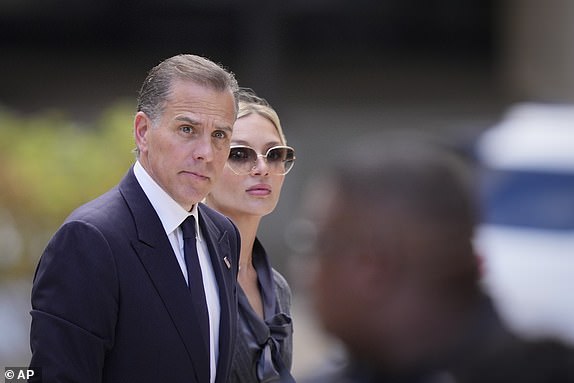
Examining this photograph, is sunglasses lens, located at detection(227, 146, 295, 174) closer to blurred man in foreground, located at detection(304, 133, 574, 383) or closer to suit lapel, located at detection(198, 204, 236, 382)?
suit lapel, located at detection(198, 204, 236, 382)

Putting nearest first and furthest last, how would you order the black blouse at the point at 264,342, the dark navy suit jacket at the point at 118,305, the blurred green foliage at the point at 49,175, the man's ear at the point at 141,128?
the dark navy suit jacket at the point at 118,305 < the man's ear at the point at 141,128 < the black blouse at the point at 264,342 < the blurred green foliage at the point at 49,175

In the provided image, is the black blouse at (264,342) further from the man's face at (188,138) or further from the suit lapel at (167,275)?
the man's face at (188,138)

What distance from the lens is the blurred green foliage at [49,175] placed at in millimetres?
5676

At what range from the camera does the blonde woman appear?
2.41 m

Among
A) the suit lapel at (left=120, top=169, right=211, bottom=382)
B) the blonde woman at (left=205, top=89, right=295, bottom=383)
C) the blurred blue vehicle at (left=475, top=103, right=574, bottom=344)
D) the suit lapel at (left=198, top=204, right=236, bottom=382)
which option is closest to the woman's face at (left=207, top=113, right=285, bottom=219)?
the blonde woman at (left=205, top=89, right=295, bottom=383)

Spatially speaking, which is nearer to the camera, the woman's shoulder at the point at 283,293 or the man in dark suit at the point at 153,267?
the man in dark suit at the point at 153,267

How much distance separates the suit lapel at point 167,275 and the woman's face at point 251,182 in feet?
0.82

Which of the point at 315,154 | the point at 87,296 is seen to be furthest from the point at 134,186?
the point at 315,154

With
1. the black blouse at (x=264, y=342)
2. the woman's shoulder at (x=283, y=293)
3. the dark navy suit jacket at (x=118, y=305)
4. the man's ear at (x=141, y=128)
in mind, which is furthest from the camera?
the woman's shoulder at (x=283, y=293)

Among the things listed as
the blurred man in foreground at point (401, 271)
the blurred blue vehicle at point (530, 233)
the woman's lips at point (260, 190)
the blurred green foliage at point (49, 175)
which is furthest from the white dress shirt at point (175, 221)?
the blurred green foliage at point (49, 175)

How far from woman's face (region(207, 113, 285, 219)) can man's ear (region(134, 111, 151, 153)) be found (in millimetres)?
263

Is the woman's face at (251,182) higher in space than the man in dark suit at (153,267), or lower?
higher

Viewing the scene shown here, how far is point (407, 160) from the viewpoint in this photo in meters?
1.40

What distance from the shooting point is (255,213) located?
8.27 ft
